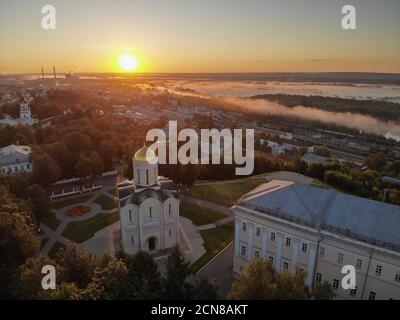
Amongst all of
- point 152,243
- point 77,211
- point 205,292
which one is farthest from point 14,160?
point 205,292

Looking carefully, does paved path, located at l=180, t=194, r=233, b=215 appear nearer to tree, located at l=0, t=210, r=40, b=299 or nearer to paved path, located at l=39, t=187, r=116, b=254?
paved path, located at l=39, t=187, r=116, b=254

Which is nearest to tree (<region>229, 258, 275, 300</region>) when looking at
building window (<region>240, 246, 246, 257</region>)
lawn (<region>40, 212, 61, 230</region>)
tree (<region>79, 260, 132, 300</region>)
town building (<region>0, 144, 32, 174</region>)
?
tree (<region>79, 260, 132, 300</region>)

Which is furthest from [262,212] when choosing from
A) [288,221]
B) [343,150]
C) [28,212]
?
[343,150]

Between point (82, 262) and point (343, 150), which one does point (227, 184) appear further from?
point (343, 150)

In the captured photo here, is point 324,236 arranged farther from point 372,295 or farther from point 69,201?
point 69,201
